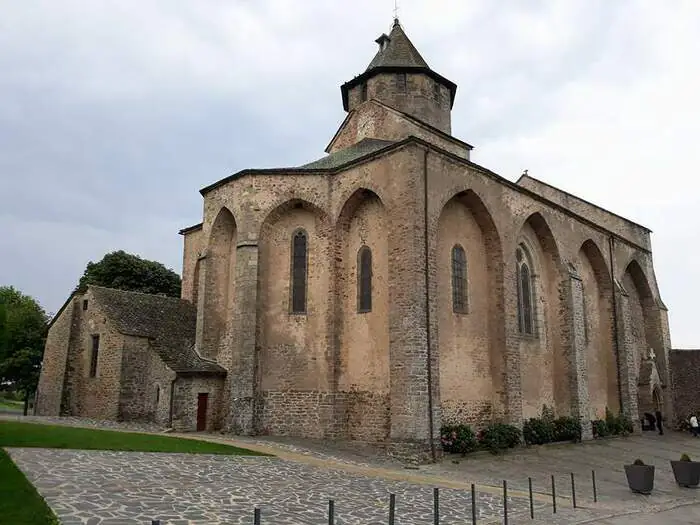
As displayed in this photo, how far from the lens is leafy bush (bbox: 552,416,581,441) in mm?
21806

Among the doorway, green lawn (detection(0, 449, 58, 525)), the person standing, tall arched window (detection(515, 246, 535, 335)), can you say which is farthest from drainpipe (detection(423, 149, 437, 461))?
the person standing

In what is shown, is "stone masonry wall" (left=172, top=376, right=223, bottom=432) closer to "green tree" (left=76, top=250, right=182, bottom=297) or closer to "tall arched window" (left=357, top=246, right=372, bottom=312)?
"tall arched window" (left=357, top=246, right=372, bottom=312)

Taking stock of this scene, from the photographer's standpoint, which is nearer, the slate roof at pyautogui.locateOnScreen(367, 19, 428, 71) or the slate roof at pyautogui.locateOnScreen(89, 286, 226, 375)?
the slate roof at pyautogui.locateOnScreen(89, 286, 226, 375)

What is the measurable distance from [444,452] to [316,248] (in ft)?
28.6

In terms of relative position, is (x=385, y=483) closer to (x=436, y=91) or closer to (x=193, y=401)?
(x=193, y=401)

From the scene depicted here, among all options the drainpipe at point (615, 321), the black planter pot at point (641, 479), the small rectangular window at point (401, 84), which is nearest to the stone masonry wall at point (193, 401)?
the black planter pot at point (641, 479)

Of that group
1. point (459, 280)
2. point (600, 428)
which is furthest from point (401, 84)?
point (600, 428)

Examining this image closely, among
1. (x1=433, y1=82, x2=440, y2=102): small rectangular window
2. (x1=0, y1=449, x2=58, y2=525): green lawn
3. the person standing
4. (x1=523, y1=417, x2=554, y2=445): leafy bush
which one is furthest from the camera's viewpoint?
the person standing

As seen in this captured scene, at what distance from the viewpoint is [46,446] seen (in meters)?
12.6

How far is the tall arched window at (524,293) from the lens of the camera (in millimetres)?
23062

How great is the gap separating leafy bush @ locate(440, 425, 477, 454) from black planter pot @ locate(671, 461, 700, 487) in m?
5.75

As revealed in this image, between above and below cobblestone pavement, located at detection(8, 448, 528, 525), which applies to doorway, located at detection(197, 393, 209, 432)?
above

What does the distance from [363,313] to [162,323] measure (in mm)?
9524

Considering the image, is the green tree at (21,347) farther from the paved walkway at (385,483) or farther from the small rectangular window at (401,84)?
the small rectangular window at (401,84)
